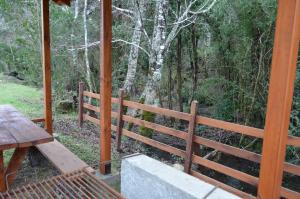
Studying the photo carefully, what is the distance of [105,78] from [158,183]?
4.51 ft

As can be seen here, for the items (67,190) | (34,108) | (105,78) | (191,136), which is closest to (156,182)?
(67,190)

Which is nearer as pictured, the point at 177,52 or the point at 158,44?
the point at 158,44

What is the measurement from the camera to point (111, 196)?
1.80 m

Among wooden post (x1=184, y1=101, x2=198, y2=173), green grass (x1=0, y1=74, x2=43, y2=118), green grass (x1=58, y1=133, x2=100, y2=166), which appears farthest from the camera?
green grass (x1=0, y1=74, x2=43, y2=118)

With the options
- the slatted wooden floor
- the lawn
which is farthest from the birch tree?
the slatted wooden floor

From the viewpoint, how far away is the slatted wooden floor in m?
1.82

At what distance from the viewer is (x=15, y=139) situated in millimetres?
2570

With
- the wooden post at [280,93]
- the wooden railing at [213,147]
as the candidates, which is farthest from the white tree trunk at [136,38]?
the wooden post at [280,93]

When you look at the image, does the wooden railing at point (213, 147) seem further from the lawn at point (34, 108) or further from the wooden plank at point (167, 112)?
the lawn at point (34, 108)

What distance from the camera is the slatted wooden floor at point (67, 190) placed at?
1817 millimetres

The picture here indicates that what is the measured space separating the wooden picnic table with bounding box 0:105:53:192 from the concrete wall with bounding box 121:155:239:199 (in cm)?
96

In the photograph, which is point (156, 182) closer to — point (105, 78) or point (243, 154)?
point (105, 78)

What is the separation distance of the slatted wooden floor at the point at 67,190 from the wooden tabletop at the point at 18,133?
2.18 ft

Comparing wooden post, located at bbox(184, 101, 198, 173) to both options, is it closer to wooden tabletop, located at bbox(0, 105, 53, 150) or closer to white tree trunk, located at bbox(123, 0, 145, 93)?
wooden tabletop, located at bbox(0, 105, 53, 150)
